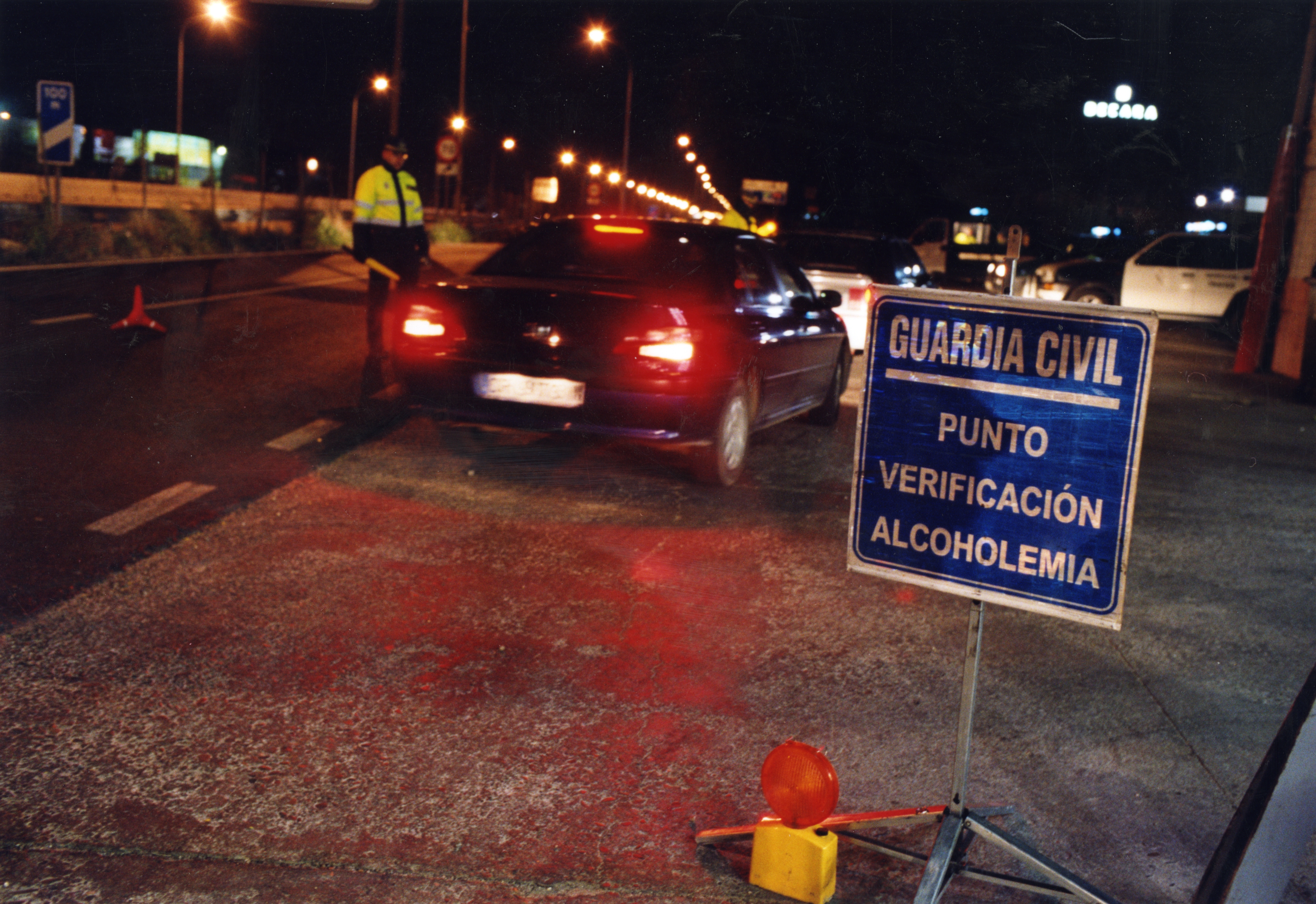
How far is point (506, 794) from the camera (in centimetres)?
337

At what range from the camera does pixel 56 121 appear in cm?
1941

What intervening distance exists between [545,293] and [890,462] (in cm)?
398

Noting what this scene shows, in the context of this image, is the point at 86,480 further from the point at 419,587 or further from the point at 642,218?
the point at 642,218

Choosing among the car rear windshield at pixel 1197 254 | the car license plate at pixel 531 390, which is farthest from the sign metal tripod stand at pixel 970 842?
the car rear windshield at pixel 1197 254

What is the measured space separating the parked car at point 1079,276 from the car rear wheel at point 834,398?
39.7 ft

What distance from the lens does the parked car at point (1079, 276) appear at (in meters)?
22.0

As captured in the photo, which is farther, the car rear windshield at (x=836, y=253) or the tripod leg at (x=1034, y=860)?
the car rear windshield at (x=836, y=253)

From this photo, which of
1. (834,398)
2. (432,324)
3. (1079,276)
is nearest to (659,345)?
(432,324)

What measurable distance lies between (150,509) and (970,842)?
450cm

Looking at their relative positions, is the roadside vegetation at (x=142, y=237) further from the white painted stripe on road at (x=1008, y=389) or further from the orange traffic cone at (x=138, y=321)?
the white painted stripe on road at (x=1008, y=389)

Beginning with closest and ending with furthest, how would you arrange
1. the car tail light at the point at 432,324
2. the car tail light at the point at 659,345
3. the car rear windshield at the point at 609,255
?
Answer: the car tail light at the point at 659,345 → the car tail light at the point at 432,324 → the car rear windshield at the point at 609,255

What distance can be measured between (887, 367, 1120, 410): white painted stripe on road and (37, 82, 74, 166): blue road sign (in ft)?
63.8

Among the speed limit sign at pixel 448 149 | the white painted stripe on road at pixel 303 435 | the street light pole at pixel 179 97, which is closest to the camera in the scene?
the white painted stripe on road at pixel 303 435

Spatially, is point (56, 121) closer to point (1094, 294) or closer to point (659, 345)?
point (659, 345)
